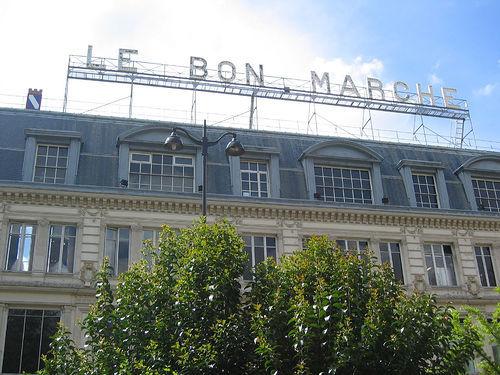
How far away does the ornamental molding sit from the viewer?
27719 millimetres

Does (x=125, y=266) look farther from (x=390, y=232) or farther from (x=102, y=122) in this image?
(x=390, y=232)

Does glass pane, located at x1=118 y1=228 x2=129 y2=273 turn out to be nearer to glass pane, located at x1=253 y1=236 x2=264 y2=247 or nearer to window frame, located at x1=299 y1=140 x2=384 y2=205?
glass pane, located at x1=253 y1=236 x2=264 y2=247

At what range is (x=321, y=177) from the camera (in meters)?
32.0

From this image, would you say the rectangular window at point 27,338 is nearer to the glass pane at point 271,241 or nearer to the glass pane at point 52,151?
the glass pane at point 52,151

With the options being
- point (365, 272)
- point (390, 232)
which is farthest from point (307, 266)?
point (390, 232)

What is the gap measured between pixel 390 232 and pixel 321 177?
432cm

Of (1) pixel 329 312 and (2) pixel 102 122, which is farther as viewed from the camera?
(2) pixel 102 122

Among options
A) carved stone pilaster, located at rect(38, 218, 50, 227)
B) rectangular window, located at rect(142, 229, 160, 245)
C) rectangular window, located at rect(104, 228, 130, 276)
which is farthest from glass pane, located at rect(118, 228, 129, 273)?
carved stone pilaster, located at rect(38, 218, 50, 227)

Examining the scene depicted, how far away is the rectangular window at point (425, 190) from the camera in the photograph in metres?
33.0

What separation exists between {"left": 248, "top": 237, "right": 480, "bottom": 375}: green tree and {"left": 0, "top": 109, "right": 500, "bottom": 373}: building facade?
46.8 ft

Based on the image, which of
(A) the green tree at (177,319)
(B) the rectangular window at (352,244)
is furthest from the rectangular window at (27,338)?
(B) the rectangular window at (352,244)

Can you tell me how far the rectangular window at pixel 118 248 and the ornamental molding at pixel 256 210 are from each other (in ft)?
3.09

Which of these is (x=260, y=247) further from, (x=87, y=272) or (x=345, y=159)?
(x=87, y=272)

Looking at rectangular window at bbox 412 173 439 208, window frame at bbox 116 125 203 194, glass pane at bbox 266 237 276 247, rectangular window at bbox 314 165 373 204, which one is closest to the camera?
glass pane at bbox 266 237 276 247
